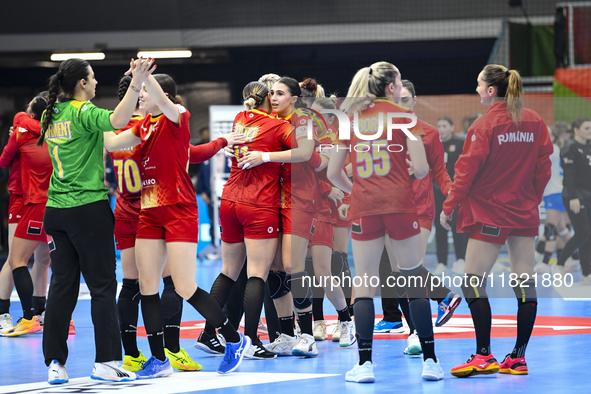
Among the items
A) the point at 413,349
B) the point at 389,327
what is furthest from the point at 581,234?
the point at 413,349

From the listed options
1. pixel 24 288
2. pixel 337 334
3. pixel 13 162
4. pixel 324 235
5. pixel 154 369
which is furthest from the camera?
pixel 13 162

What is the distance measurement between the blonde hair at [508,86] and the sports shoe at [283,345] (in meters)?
1.90

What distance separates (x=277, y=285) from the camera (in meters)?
4.47

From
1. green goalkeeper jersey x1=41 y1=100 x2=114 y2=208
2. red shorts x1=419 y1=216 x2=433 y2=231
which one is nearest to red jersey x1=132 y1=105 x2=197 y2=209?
green goalkeeper jersey x1=41 y1=100 x2=114 y2=208

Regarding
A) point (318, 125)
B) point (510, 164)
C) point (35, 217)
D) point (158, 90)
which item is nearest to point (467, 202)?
point (510, 164)

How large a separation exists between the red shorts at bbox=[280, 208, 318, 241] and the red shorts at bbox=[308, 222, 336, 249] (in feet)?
0.89

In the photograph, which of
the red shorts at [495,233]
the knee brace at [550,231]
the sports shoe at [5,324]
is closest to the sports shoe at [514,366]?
the red shorts at [495,233]

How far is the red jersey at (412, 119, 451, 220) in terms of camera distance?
4.18 m

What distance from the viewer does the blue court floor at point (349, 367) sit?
11.8 ft

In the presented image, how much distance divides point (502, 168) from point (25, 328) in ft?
12.6

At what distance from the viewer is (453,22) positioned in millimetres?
13242

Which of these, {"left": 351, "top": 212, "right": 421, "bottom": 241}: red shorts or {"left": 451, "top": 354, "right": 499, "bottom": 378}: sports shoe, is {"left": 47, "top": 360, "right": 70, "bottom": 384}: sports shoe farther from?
{"left": 451, "top": 354, "right": 499, "bottom": 378}: sports shoe

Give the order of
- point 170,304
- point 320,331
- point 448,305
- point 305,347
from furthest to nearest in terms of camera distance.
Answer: point 320,331
point 448,305
point 305,347
point 170,304

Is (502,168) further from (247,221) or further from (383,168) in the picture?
(247,221)
